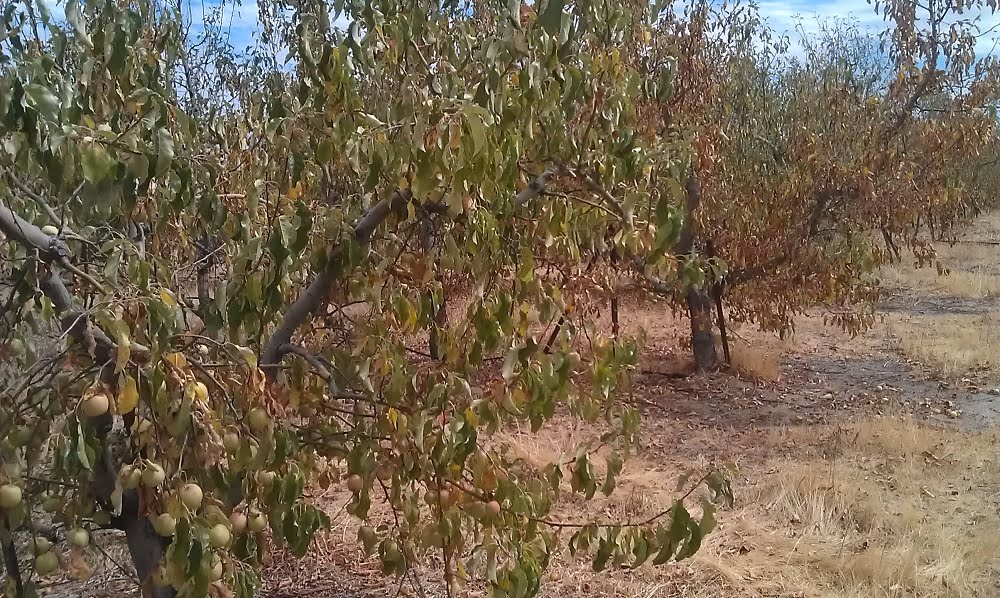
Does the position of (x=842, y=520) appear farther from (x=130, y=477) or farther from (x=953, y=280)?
(x=953, y=280)

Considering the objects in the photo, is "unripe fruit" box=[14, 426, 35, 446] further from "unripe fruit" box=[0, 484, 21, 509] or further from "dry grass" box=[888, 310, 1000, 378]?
"dry grass" box=[888, 310, 1000, 378]

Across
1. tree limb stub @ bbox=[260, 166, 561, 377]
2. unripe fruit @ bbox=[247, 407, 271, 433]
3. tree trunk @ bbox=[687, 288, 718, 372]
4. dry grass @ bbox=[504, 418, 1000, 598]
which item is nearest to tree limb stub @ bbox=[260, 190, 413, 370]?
tree limb stub @ bbox=[260, 166, 561, 377]

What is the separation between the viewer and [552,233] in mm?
2428

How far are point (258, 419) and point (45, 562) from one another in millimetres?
703

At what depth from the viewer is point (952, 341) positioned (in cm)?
935

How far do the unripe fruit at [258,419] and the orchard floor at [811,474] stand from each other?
4.65 ft

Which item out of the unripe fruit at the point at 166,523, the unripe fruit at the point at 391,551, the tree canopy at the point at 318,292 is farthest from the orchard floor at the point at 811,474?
the unripe fruit at the point at 166,523

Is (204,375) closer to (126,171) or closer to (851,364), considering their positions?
(126,171)

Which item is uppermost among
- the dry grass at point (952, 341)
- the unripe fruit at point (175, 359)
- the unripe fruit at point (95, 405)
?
the unripe fruit at point (175, 359)

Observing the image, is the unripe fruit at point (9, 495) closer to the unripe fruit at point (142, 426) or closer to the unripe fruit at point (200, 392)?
the unripe fruit at point (142, 426)

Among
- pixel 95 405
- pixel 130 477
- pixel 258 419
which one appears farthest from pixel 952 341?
pixel 95 405

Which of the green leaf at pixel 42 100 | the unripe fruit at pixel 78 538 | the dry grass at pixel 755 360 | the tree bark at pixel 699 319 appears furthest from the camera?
the dry grass at pixel 755 360

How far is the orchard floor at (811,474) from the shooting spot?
403cm

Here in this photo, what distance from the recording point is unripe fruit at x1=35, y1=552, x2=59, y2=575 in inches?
78.7
